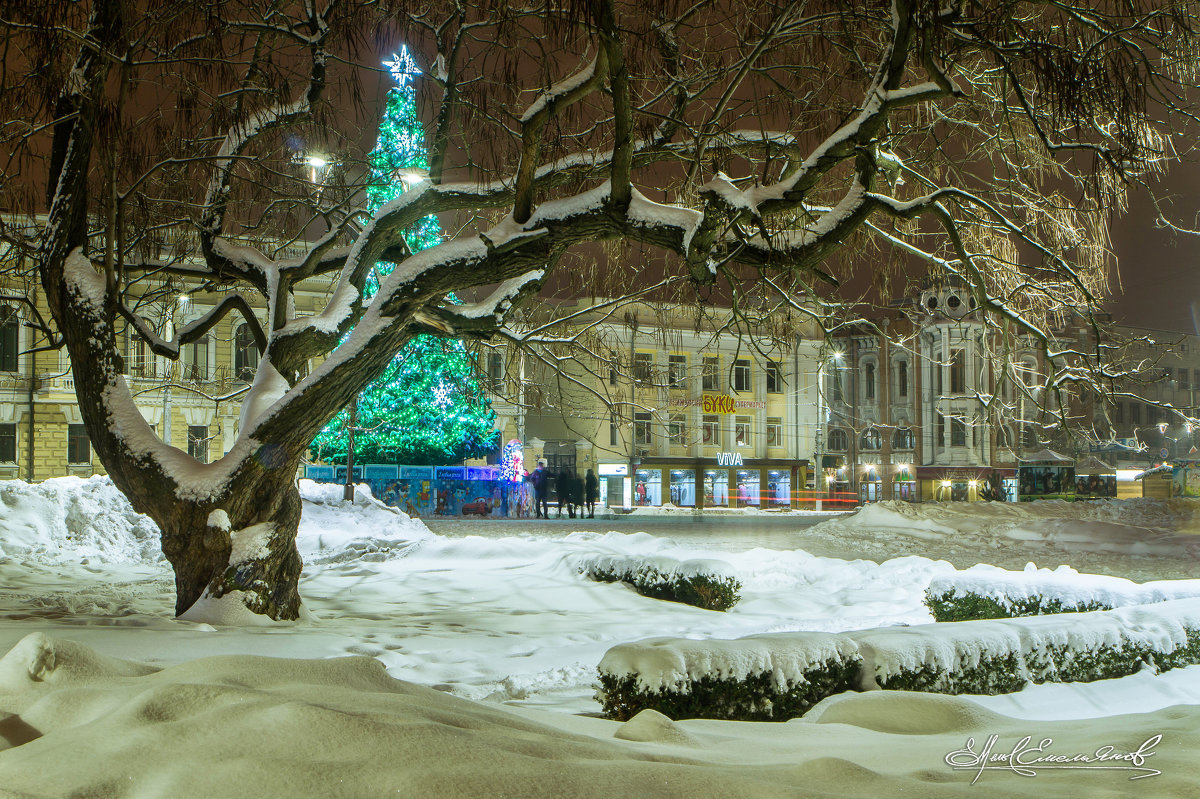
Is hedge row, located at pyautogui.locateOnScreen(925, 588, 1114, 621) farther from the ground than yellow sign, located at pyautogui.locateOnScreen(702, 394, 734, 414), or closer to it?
closer to it

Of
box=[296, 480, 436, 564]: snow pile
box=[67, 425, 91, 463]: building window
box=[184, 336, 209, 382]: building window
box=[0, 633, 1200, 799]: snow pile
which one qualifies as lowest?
box=[296, 480, 436, 564]: snow pile

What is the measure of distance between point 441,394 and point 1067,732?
1029 inches

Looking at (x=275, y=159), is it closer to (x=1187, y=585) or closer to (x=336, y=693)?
(x=336, y=693)

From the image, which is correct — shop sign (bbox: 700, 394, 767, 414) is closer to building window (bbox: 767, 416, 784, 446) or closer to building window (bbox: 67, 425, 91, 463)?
building window (bbox: 767, 416, 784, 446)

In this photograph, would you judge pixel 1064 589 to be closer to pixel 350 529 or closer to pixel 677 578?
pixel 677 578

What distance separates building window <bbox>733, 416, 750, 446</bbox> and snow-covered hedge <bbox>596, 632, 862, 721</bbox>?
44.6 meters

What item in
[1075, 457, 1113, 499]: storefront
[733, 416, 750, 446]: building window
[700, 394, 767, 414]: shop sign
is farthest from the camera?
[1075, 457, 1113, 499]: storefront

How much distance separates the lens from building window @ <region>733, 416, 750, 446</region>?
4956 centimetres

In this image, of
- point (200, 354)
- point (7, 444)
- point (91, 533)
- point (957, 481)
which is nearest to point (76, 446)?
point (7, 444)

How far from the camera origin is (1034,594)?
8500 millimetres

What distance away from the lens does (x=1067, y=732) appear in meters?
3.84

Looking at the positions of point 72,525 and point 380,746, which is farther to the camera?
point 72,525

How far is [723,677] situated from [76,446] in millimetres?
39030

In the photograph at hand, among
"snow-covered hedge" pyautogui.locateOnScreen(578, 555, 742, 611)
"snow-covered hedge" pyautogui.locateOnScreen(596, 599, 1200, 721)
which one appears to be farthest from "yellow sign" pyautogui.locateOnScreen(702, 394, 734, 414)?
"snow-covered hedge" pyautogui.locateOnScreen(596, 599, 1200, 721)
